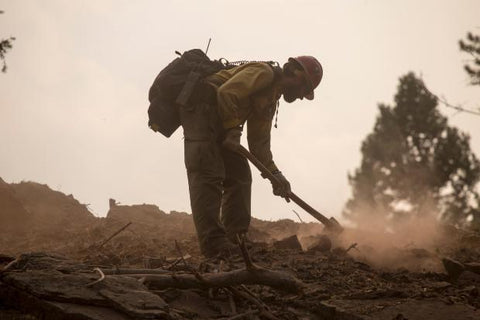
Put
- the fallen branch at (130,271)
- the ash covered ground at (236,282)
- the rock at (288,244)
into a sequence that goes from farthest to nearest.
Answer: the rock at (288,244), the fallen branch at (130,271), the ash covered ground at (236,282)

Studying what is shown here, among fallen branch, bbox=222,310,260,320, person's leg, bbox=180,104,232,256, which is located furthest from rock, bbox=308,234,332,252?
fallen branch, bbox=222,310,260,320

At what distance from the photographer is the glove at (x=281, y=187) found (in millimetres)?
4770

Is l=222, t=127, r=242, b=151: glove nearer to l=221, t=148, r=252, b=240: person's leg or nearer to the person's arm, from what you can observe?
l=221, t=148, r=252, b=240: person's leg

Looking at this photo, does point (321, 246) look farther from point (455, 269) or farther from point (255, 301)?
point (255, 301)

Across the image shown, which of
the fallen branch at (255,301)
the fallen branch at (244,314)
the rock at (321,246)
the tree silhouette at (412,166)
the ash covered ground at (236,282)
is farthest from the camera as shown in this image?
the tree silhouette at (412,166)

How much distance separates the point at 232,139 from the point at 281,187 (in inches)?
31.7

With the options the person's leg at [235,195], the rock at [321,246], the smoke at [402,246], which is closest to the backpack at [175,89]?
the person's leg at [235,195]

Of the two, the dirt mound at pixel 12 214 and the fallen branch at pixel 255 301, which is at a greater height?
the dirt mound at pixel 12 214

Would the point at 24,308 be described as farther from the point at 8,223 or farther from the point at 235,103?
the point at 8,223

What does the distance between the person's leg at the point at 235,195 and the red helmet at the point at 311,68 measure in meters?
1.11

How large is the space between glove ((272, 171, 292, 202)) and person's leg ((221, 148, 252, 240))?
0.29 meters

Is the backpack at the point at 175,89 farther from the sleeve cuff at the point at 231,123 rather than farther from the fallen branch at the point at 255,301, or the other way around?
the fallen branch at the point at 255,301

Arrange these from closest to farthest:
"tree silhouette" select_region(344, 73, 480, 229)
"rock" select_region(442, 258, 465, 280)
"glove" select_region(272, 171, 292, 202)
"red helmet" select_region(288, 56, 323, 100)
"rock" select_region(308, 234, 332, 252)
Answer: "rock" select_region(442, 258, 465, 280)
"red helmet" select_region(288, 56, 323, 100)
"glove" select_region(272, 171, 292, 202)
"rock" select_region(308, 234, 332, 252)
"tree silhouette" select_region(344, 73, 480, 229)

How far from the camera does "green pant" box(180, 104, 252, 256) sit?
13.8ft
